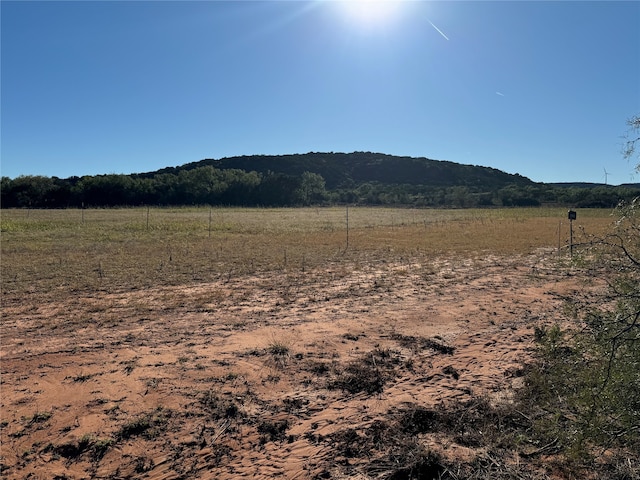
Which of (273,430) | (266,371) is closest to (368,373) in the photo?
(266,371)

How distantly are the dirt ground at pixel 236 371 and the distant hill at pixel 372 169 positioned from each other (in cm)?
12990

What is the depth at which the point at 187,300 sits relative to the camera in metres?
8.39

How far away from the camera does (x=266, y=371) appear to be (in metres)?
4.93

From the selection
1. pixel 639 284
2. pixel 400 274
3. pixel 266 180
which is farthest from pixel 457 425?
pixel 266 180

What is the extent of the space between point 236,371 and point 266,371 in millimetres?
364

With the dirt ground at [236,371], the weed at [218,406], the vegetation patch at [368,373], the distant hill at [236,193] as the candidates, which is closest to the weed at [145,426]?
the dirt ground at [236,371]

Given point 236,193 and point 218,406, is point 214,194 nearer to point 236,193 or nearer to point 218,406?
point 236,193

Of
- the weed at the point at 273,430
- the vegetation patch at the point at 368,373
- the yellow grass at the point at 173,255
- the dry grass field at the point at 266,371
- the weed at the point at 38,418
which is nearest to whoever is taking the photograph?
the dry grass field at the point at 266,371

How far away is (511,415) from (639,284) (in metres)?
1.68

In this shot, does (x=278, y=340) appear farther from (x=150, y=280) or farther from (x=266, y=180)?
(x=266, y=180)

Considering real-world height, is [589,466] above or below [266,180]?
below

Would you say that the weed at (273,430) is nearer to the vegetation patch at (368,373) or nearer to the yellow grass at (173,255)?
the vegetation patch at (368,373)

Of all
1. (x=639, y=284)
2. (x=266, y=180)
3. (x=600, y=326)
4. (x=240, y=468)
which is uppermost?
(x=266, y=180)

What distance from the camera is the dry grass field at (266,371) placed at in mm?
3336
